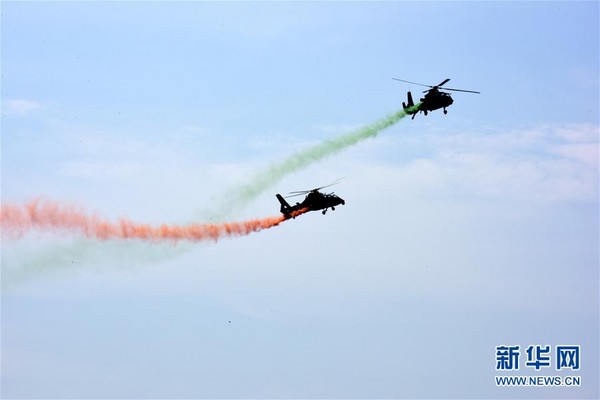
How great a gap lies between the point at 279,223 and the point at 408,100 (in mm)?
16789

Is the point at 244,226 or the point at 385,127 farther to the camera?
the point at 385,127

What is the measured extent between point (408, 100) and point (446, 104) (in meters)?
→ 3.47

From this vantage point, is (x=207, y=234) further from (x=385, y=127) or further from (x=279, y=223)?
(x=385, y=127)

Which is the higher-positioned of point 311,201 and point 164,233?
point 311,201

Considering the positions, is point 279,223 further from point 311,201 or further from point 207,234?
point 207,234

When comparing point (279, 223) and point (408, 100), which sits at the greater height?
point (408, 100)

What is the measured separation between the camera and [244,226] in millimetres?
44969

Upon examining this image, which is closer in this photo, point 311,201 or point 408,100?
point 311,201

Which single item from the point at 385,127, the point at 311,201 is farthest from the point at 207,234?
the point at 385,127

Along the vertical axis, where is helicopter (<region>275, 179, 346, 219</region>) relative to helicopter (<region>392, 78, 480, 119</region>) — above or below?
below

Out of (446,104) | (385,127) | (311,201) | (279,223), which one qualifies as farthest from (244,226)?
(446,104)

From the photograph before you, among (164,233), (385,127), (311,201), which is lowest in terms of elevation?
(164,233)

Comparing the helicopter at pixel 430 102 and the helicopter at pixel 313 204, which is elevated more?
the helicopter at pixel 430 102

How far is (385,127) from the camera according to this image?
160 feet
